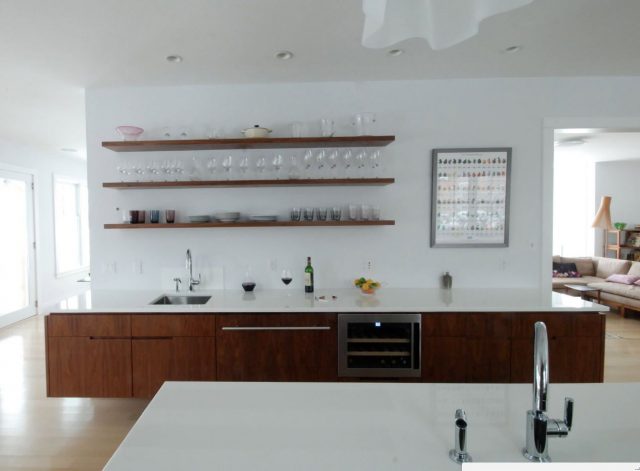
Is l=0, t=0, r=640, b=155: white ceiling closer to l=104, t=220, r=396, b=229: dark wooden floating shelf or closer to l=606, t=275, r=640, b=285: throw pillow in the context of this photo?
l=104, t=220, r=396, b=229: dark wooden floating shelf

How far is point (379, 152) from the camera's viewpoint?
2.97 m

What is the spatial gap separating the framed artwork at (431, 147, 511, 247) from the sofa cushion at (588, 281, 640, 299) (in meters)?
3.40

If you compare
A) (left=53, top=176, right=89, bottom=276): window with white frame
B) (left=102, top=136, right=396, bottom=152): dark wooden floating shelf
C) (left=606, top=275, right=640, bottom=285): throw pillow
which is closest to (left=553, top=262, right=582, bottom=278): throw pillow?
(left=606, top=275, right=640, bottom=285): throw pillow

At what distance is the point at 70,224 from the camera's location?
658 cm

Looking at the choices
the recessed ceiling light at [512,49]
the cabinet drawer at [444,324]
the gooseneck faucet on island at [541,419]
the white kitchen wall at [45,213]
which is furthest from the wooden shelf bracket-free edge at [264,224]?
the white kitchen wall at [45,213]

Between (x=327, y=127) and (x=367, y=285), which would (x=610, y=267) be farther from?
(x=327, y=127)

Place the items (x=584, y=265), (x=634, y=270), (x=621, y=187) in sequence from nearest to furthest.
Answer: (x=634, y=270), (x=584, y=265), (x=621, y=187)

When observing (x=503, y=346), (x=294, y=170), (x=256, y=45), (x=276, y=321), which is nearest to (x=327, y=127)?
(x=294, y=170)

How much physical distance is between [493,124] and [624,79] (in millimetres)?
1111

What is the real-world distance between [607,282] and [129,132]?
269 inches

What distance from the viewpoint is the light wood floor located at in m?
2.30

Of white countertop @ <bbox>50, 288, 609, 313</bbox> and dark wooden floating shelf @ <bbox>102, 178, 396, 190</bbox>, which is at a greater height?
dark wooden floating shelf @ <bbox>102, 178, 396, 190</bbox>

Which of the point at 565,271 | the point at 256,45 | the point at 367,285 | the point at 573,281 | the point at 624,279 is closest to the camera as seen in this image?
the point at 256,45

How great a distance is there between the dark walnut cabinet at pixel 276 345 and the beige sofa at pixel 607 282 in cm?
476
